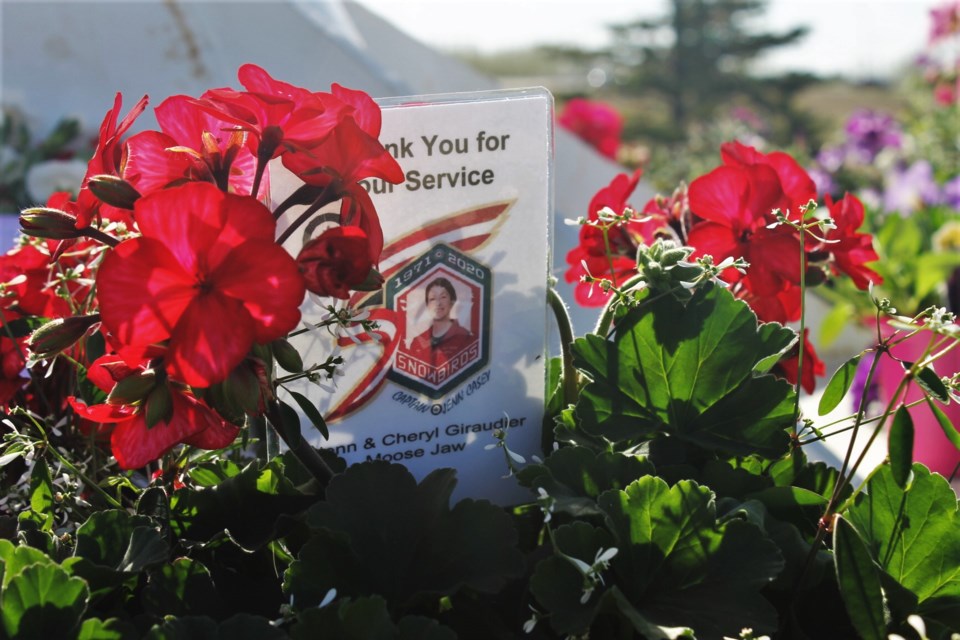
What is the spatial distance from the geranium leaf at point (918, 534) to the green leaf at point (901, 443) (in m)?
0.05

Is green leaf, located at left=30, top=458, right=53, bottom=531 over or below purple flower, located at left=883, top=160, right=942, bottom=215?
below

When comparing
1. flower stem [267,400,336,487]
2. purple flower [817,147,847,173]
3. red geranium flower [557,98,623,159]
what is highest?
red geranium flower [557,98,623,159]

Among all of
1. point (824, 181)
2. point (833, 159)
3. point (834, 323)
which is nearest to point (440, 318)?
point (834, 323)

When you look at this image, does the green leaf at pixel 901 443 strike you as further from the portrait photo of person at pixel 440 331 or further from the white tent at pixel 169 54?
the white tent at pixel 169 54

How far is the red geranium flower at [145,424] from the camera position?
0.56 meters

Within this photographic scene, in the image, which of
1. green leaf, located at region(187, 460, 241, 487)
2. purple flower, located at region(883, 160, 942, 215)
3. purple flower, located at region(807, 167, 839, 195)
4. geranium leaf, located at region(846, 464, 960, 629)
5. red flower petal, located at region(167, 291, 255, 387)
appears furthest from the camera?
purple flower, located at region(807, 167, 839, 195)

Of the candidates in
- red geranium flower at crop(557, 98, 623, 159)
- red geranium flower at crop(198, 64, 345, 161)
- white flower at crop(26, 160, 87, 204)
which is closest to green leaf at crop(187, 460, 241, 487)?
red geranium flower at crop(198, 64, 345, 161)

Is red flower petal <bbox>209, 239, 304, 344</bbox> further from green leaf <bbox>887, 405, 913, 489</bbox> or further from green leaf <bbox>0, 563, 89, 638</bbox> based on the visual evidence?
green leaf <bbox>887, 405, 913, 489</bbox>

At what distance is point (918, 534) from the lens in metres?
0.60

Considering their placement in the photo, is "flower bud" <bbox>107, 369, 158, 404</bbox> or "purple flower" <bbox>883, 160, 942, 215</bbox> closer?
"flower bud" <bbox>107, 369, 158, 404</bbox>

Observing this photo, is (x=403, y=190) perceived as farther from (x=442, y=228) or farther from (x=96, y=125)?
(x=96, y=125)

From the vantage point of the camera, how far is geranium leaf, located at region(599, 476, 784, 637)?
0.56 meters

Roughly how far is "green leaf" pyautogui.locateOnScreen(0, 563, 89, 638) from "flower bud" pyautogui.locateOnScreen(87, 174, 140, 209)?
200 mm

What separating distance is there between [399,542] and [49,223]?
0.94ft
